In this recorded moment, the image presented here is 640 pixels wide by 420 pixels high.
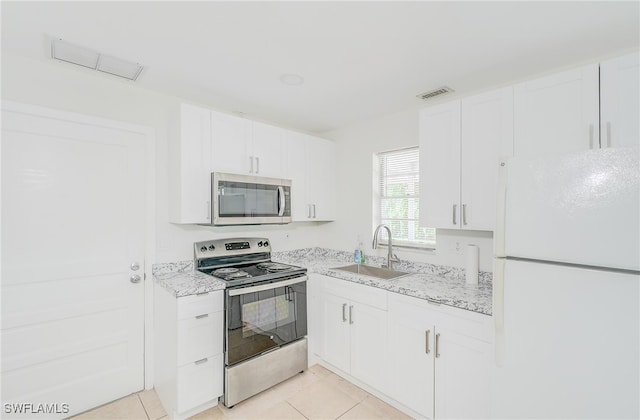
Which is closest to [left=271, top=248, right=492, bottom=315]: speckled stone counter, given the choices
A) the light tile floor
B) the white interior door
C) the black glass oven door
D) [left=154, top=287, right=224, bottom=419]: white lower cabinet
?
the black glass oven door

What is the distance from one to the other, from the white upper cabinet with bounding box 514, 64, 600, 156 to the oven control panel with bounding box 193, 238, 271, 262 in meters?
2.30

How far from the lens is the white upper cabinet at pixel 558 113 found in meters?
1.69

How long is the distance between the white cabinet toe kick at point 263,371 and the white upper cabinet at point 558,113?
7.36 feet

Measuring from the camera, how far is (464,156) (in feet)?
7.07

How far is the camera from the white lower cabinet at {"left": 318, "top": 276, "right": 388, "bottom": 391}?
7.48 feet

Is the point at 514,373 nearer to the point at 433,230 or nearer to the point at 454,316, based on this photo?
the point at 454,316

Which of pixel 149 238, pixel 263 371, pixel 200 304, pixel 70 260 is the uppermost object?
pixel 149 238

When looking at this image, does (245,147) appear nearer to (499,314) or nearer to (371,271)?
(371,271)

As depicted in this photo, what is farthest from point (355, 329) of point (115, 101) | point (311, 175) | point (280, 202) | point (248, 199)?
point (115, 101)

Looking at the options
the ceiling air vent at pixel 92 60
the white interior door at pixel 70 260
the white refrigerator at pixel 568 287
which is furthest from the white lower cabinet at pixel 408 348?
the ceiling air vent at pixel 92 60

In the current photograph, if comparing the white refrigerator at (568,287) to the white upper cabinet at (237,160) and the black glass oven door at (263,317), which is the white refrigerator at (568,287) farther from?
the white upper cabinet at (237,160)

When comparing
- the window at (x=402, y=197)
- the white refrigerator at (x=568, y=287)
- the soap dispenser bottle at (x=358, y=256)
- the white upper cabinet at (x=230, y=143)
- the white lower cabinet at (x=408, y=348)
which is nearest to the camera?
the white refrigerator at (x=568, y=287)

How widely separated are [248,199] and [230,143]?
0.51m

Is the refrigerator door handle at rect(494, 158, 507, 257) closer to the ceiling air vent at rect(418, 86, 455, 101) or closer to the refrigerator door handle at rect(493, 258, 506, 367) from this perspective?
the refrigerator door handle at rect(493, 258, 506, 367)
